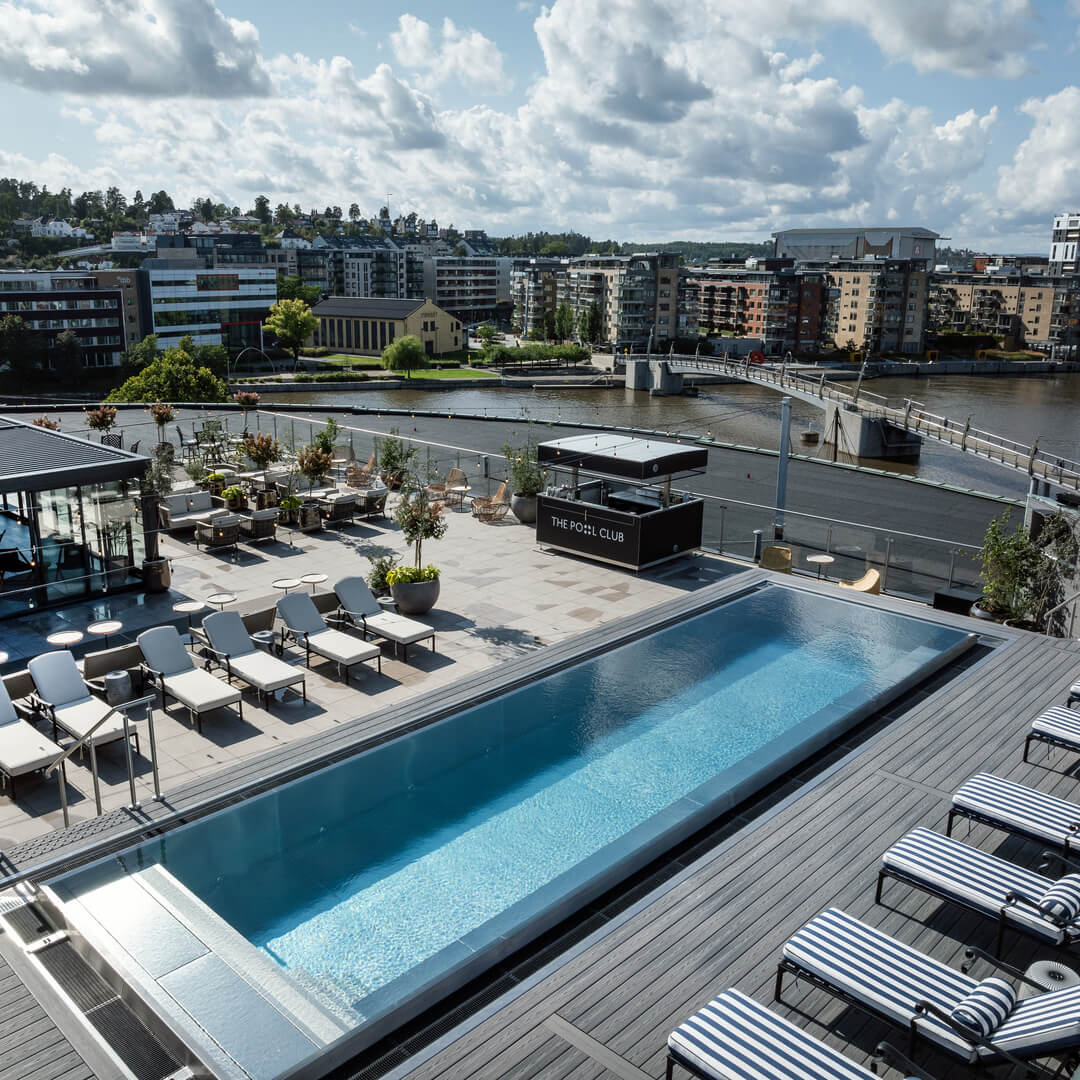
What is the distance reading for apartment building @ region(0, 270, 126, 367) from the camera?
293ft

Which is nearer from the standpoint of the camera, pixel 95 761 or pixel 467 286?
pixel 95 761

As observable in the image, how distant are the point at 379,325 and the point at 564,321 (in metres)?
23.6

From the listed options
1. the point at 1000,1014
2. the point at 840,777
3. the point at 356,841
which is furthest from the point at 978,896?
the point at 356,841

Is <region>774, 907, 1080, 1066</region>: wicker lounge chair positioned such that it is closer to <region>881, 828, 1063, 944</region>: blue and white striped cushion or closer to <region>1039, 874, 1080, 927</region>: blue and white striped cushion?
<region>881, 828, 1063, 944</region>: blue and white striped cushion

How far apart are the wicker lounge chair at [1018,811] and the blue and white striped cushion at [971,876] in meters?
0.38

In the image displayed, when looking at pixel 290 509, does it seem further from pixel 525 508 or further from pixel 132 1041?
pixel 132 1041

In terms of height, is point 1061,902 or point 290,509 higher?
point 1061,902

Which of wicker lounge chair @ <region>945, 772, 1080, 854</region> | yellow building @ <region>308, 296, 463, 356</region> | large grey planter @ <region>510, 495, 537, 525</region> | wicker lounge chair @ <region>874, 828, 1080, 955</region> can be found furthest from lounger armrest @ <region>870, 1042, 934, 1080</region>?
yellow building @ <region>308, 296, 463, 356</region>

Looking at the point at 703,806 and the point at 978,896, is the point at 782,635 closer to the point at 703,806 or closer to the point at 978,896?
the point at 703,806

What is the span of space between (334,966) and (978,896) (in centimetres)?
418

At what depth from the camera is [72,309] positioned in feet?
303

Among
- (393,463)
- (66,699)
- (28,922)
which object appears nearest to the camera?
(28,922)

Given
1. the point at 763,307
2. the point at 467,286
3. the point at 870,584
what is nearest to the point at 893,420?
the point at 870,584

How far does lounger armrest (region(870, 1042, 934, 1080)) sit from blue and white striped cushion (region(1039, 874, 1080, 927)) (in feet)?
4.82
